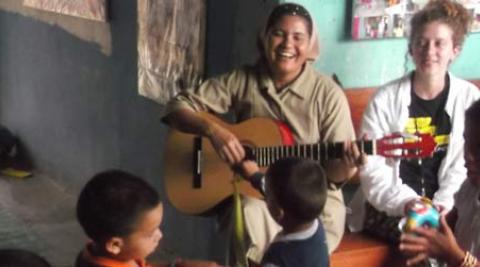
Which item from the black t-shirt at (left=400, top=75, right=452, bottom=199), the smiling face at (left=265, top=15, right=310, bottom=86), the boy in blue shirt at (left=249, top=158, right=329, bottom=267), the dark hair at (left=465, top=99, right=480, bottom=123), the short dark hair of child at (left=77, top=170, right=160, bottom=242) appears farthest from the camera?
the black t-shirt at (left=400, top=75, right=452, bottom=199)

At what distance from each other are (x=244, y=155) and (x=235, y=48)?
2.38 ft

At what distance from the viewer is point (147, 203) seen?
1981mm

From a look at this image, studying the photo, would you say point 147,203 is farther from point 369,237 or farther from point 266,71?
point 369,237

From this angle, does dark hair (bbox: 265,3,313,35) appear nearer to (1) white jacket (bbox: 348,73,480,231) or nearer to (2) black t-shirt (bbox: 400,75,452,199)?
(1) white jacket (bbox: 348,73,480,231)

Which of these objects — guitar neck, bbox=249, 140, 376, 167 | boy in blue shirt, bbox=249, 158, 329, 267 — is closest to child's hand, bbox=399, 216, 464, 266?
boy in blue shirt, bbox=249, 158, 329, 267

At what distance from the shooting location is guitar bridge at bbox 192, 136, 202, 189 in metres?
3.09

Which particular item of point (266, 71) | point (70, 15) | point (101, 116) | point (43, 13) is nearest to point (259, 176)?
point (266, 71)

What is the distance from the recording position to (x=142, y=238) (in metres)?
2.01

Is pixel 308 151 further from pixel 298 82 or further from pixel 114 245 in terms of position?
pixel 114 245

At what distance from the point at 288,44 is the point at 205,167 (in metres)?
0.59

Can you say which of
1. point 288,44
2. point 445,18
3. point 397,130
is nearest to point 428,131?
point 397,130

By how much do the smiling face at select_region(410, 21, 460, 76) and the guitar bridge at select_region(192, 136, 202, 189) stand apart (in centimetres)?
92

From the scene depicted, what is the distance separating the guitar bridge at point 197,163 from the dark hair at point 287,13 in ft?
1.73

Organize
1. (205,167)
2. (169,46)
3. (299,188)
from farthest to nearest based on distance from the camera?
(169,46), (205,167), (299,188)
